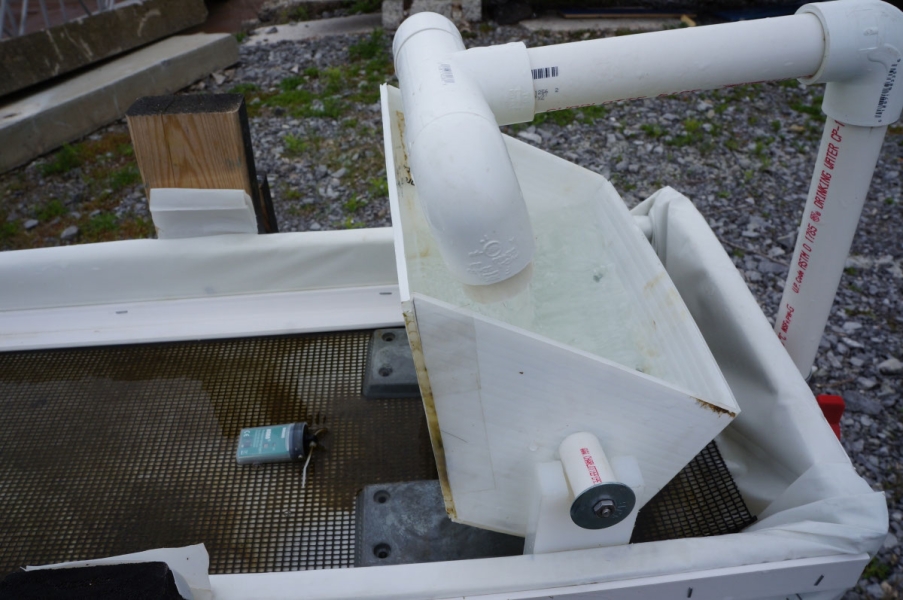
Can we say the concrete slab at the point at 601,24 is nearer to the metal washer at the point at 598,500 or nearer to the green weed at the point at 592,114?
the green weed at the point at 592,114

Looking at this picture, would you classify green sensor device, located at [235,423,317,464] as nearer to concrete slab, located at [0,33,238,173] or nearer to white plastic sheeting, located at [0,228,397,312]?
white plastic sheeting, located at [0,228,397,312]

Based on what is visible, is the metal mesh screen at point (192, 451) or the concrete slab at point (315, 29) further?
the concrete slab at point (315, 29)

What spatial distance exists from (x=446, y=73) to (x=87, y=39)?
4.37 metres

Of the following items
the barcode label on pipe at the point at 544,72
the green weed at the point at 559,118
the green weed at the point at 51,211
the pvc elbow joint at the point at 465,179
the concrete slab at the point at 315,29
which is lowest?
the green weed at the point at 51,211

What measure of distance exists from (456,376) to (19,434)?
134 cm

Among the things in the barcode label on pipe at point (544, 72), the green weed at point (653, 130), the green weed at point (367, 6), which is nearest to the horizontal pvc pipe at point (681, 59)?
the barcode label on pipe at point (544, 72)

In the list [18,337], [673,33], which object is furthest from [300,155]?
[673,33]

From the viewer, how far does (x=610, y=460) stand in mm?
1190

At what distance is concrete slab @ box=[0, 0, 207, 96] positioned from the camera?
411 cm

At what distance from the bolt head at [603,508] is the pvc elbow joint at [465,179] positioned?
407mm

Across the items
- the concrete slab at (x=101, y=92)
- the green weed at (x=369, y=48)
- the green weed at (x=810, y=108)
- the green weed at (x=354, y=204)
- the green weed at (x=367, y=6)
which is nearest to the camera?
the green weed at (x=354, y=204)

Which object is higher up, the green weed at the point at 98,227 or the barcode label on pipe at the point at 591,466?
the barcode label on pipe at the point at 591,466

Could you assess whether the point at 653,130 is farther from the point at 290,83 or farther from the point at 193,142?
the point at 193,142

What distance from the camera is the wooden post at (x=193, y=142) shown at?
1853mm
